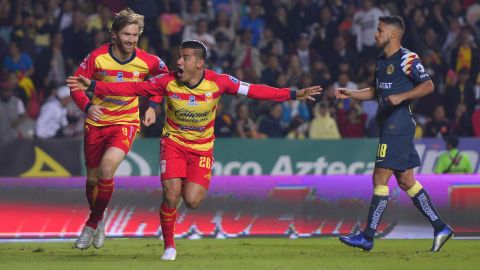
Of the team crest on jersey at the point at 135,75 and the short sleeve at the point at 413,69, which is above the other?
the short sleeve at the point at 413,69

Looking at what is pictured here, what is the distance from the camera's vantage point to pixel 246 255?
12.5 meters

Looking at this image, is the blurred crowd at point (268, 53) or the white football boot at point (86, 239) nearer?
the white football boot at point (86, 239)

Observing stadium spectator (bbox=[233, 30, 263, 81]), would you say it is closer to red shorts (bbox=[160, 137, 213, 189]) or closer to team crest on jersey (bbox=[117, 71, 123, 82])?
team crest on jersey (bbox=[117, 71, 123, 82])

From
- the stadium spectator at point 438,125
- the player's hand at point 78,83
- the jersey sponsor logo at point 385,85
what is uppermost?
the jersey sponsor logo at point 385,85

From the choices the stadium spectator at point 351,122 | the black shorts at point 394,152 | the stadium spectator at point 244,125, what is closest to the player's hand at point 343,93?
the black shorts at point 394,152

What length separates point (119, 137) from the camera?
43.0 feet

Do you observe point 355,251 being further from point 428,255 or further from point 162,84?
point 162,84

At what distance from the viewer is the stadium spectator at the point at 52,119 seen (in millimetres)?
20422

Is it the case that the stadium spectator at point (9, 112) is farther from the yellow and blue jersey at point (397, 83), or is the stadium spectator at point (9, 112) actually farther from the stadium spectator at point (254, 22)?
the yellow and blue jersey at point (397, 83)

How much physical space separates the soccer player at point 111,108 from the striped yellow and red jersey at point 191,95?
3.22 ft

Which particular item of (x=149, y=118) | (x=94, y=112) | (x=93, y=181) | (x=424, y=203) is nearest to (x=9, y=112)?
(x=93, y=181)

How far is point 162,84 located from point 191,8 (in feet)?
38.6

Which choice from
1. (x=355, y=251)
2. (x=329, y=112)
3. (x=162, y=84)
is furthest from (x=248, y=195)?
(x=329, y=112)

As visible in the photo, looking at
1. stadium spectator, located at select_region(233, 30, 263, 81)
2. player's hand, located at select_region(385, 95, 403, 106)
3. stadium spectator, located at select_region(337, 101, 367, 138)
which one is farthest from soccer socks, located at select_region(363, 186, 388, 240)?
stadium spectator, located at select_region(233, 30, 263, 81)
